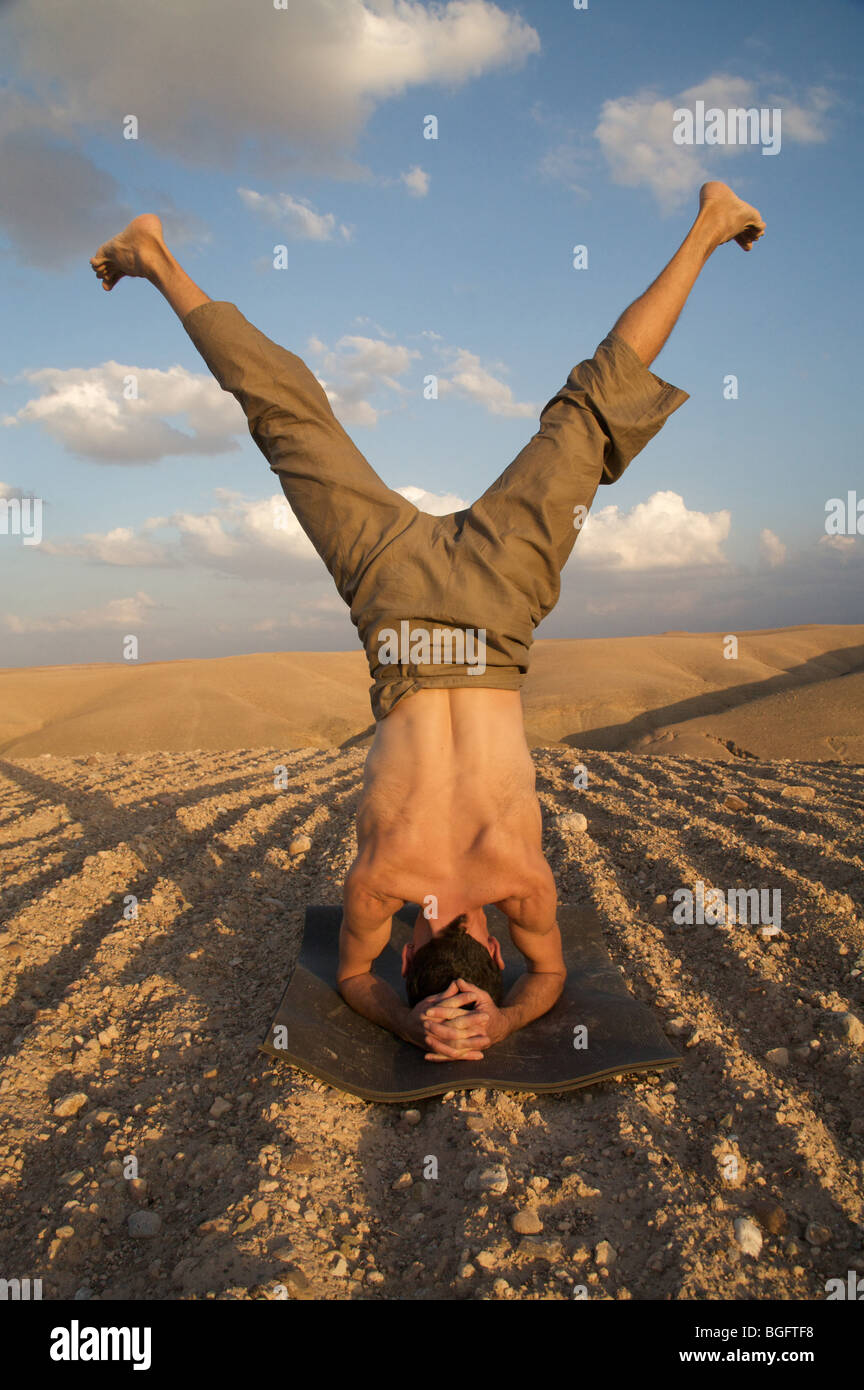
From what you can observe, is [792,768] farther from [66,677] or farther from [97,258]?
[66,677]

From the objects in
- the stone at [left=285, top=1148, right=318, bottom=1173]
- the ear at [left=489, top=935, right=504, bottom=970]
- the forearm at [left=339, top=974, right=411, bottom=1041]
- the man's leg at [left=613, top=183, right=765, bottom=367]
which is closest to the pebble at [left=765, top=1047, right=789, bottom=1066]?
the ear at [left=489, top=935, right=504, bottom=970]

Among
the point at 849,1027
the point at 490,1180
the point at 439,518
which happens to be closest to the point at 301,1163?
the point at 490,1180

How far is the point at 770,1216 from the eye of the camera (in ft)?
6.07

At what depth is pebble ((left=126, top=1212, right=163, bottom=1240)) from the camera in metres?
1.84

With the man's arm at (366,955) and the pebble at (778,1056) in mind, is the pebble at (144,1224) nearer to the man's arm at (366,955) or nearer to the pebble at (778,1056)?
the man's arm at (366,955)

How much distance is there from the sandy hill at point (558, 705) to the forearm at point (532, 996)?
7520mm

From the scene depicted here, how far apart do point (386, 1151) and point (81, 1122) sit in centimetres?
92

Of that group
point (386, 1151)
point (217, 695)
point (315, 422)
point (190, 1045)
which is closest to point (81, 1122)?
point (190, 1045)

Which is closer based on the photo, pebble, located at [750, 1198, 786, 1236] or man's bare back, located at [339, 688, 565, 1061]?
pebble, located at [750, 1198, 786, 1236]

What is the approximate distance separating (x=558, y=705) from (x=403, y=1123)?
11888mm

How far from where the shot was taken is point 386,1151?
216cm

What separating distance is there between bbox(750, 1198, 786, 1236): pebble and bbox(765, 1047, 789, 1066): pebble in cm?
65

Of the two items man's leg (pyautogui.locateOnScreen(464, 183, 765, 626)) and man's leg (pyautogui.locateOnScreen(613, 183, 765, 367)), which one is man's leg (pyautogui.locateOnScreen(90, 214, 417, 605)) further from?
man's leg (pyautogui.locateOnScreen(613, 183, 765, 367))

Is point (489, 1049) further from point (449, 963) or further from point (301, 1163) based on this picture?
point (301, 1163)
